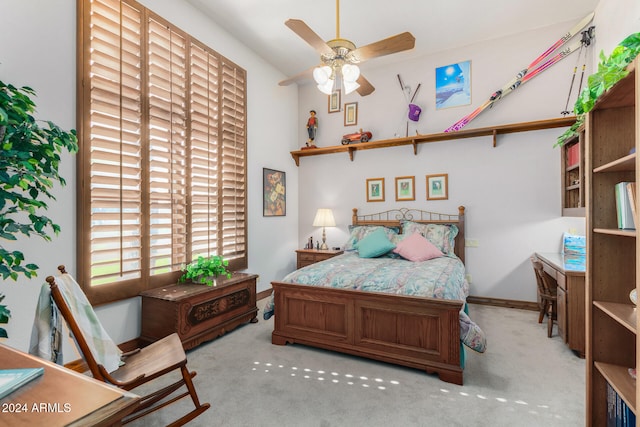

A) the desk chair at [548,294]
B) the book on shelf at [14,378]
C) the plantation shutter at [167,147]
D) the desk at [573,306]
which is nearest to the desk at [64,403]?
the book on shelf at [14,378]

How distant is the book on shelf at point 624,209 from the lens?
1414 mm

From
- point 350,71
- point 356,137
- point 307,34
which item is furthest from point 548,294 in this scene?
point 307,34

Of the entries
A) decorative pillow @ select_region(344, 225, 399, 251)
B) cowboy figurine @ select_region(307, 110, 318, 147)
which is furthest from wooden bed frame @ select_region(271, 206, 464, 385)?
cowboy figurine @ select_region(307, 110, 318, 147)

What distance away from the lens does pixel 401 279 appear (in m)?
2.71

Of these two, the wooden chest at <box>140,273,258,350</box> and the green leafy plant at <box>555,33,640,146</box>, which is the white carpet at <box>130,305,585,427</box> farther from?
the green leafy plant at <box>555,33,640,146</box>

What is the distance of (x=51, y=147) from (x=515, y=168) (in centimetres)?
470

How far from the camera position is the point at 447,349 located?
2328 millimetres

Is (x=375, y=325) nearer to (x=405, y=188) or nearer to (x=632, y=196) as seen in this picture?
(x=632, y=196)

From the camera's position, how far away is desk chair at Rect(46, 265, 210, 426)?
1.47m

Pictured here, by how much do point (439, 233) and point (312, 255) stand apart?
1.92 metres

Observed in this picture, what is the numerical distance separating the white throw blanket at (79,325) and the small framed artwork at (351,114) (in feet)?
14.2

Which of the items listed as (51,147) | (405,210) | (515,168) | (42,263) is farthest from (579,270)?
(42,263)

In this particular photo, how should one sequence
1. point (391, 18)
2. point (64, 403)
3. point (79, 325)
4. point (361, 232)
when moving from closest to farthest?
1. point (64, 403)
2. point (79, 325)
3. point (391, 18)
4. point (361, 232)

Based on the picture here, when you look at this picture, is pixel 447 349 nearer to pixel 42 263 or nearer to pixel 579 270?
pixel 579 270
